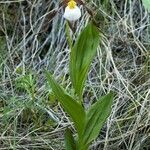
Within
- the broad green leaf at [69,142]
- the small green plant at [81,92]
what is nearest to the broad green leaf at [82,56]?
the small green plant at [81,92]

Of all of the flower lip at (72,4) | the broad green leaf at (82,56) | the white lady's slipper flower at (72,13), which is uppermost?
the flower lip at (72,4)

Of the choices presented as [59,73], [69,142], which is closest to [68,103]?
[69,142]

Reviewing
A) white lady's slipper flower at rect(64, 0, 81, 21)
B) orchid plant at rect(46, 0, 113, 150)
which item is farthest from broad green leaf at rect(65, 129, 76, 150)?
white lady's slipper flower at rect(64, 0, 81, 21)

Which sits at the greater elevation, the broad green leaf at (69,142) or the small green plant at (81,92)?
the small green plant at (81,92)

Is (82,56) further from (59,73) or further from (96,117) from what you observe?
(59,73)

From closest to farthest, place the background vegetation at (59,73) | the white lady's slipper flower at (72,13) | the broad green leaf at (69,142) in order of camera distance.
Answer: the white lady's slipper flower at (72,13) → the broad green leaf at (69,142) → the background vegetation at (59,73)

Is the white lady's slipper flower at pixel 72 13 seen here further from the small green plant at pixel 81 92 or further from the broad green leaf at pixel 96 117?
the broad green leaf at pixel 96 117

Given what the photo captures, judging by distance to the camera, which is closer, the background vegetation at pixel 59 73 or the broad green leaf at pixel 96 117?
the broad green leaf at pixel 96 117
